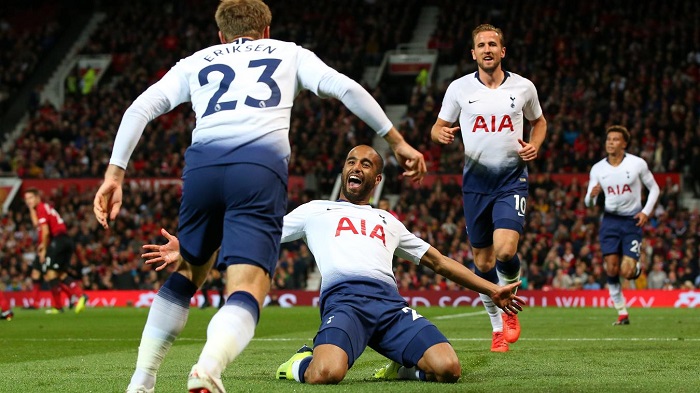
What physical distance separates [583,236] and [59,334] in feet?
46.7

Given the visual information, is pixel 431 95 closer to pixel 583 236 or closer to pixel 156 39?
pixel 583 236

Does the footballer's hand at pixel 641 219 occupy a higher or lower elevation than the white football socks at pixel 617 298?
higher

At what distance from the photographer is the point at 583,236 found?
2508 centimetres

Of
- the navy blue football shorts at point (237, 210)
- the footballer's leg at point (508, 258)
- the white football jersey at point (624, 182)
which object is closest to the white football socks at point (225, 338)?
the navy blue football shorts at point (237, 210)

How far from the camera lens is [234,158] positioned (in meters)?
5.42

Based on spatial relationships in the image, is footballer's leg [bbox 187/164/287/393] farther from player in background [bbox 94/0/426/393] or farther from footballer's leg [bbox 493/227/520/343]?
footballer's leg [bbox 493/227/520/343]

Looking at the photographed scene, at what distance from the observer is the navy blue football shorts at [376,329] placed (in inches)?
273

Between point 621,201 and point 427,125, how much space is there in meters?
16.1

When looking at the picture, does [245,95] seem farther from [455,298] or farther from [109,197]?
[455,298]

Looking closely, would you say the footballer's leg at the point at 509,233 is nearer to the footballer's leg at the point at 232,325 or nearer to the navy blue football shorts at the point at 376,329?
the navy blue football shorts at the point at 376,329

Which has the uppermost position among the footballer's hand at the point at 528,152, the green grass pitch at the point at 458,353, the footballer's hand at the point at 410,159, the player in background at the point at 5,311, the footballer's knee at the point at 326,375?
the footballer's hand at the point at 528,152

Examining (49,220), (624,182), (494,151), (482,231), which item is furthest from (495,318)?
(49,220)

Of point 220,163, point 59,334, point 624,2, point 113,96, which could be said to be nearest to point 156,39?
point 113,96

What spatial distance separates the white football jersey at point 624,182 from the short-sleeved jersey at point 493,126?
17.4ft
